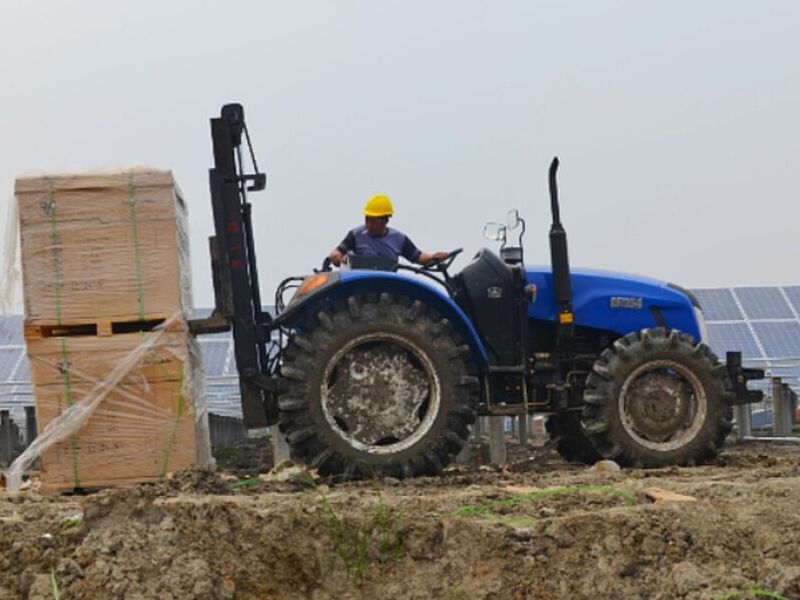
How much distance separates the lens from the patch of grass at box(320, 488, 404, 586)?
5414mm

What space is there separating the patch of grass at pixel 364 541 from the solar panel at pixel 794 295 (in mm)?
17247

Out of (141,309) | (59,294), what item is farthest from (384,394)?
(59,294)

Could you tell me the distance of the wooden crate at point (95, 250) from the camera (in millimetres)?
8633

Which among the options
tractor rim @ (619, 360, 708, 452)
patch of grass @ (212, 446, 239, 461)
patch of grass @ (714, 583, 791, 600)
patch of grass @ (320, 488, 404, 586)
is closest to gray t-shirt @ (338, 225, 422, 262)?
tractor rim @ (619, 360, 708, 452)

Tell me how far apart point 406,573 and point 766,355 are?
579 inches

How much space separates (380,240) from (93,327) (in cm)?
200

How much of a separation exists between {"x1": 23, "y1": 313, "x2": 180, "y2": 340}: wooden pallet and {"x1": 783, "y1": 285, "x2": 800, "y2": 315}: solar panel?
49.2 ft

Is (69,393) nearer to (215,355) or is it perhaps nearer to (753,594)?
→ (753,594)

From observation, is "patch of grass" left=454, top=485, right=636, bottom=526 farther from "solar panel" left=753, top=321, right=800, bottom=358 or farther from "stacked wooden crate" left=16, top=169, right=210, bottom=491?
"solar panel" left=753, top=321, right=800, bottom=358

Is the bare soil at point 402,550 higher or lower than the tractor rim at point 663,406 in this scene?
lower

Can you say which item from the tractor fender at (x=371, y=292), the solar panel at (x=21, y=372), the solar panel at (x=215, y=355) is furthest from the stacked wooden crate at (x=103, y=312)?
the solar panel at (x=21, y=372)

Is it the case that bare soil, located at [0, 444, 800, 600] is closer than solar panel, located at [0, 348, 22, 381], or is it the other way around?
bare soil, located at [0, 444, 800, 600]

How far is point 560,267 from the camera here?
9594 millimetres

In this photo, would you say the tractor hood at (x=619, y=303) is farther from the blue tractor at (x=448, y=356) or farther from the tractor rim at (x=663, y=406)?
the tractor rim at (x=663, y=406)
